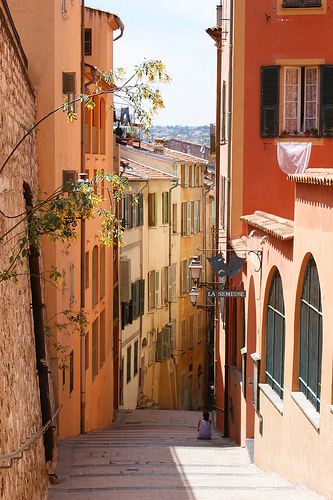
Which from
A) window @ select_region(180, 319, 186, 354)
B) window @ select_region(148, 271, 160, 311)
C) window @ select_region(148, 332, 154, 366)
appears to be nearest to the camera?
window @ select_region(148, 271, 160, 311)

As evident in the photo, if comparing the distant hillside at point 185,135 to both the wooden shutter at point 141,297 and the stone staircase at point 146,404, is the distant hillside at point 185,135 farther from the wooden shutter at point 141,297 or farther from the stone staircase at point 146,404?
the stone staircase at point 146,404

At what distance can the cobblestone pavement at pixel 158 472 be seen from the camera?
9891 millimetres

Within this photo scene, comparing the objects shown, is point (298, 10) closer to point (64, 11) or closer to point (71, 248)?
point (64, 11)

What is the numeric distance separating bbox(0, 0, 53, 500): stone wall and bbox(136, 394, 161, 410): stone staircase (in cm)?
1812

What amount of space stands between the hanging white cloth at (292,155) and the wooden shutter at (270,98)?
383mm

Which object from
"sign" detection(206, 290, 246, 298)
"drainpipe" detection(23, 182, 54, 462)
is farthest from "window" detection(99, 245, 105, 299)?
"drainpipe" detection(23, 182, 54, 462)

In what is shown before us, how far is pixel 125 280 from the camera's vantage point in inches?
1041

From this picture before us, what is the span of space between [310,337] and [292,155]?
9675 millimetres

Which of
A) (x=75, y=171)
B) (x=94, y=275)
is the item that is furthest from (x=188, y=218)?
(x=75, y=171)

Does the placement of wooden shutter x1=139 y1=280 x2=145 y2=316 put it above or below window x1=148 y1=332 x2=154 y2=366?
above

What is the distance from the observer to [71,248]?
56.0 feet

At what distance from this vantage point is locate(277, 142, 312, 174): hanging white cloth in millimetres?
18281

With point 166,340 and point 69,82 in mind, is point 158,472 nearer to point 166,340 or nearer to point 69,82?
point 69,82

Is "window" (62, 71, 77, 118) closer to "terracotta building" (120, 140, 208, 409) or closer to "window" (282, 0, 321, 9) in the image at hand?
"window" (282, 0, 321, 9)
